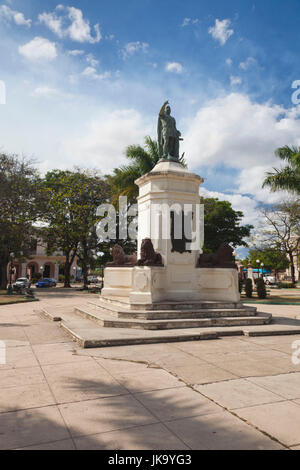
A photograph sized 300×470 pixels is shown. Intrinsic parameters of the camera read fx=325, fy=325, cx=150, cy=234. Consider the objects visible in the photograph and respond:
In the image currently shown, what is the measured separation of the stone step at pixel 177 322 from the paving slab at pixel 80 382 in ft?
8.88

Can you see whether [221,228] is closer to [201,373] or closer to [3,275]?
[3,275]

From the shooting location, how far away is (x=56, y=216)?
33.0 metres

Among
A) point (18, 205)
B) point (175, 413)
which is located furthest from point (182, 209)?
point (18, 205)

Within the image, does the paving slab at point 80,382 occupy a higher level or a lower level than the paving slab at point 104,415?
lower

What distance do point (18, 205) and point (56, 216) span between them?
171 inches

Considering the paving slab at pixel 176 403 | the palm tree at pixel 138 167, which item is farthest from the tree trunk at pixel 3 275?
the paving slab at pixel 176 403

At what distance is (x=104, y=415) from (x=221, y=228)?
1010 inches

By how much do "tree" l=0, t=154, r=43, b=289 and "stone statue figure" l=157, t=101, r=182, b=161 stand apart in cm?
1981

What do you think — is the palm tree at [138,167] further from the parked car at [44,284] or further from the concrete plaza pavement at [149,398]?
the parked car at [44,284]

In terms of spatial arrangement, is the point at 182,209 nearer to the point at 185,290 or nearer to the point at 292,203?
the point at 185,290

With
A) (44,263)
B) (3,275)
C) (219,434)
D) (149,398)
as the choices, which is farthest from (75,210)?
(44,263)

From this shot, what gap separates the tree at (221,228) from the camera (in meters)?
27.1

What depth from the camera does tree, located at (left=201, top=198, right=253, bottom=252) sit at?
88.9 feet

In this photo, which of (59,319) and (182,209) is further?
(182,209)
